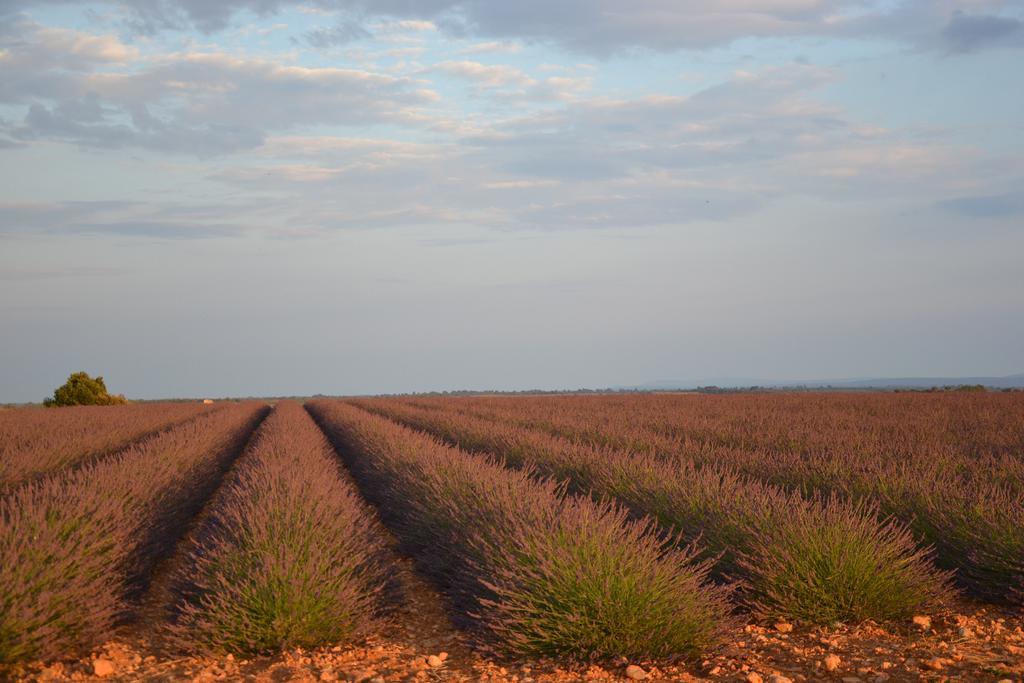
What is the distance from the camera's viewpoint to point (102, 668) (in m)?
4.48

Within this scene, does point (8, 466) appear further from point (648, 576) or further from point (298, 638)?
point (648, 576)

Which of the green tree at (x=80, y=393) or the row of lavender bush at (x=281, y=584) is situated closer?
the row of lavender bush at (x=281, y=584)

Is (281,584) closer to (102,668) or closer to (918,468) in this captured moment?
(102,668)

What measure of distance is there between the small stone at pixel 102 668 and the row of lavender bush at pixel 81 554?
0.25 metres

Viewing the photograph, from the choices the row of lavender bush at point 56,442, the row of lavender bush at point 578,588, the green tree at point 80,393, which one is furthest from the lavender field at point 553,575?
the green tree at point 80,393

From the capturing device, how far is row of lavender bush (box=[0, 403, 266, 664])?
448 cm

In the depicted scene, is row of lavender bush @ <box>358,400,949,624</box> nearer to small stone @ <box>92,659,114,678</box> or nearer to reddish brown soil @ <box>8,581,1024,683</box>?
reddish brown soil @ <box>8,581,1024,683</box>

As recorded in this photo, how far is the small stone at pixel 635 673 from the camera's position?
431cm

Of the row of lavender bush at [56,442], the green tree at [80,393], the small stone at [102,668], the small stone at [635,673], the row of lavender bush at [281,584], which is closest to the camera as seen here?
the small stone at [635,673]

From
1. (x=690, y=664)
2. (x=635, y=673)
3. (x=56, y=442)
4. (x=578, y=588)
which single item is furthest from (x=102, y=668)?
(x=56, y=442)

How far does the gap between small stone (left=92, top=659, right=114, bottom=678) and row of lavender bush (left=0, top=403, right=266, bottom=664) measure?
0.83ft

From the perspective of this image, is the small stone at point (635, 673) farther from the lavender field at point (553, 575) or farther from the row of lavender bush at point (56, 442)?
the row of lavender bush at point (56, 442)

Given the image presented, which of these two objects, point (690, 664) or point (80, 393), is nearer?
point (690, 664)

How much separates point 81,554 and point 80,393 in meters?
47.8
